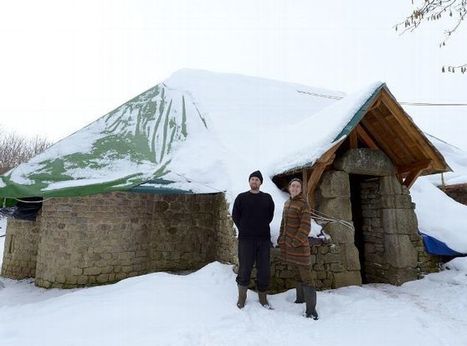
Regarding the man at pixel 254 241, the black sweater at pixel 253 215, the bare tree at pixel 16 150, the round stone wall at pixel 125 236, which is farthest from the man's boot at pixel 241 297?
the bare tree at pixel 16 150

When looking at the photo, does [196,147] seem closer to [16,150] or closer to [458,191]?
[458,191]

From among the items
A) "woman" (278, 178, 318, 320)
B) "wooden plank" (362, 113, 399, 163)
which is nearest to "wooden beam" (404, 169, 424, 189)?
"wooden plank" (362, 113, 399, 163)

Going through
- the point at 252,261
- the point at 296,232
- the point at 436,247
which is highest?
the point at 296,232

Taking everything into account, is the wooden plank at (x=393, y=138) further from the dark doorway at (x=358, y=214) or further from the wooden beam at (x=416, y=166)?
the dark doorway at (x=358, y=214)

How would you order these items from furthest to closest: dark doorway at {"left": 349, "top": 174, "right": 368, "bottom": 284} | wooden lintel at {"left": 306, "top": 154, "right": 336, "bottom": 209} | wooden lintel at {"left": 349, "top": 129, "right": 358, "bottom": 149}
A: dark doorway at {"left": 349, "top": 174, "right": 368, "bottom": 284} → wooden lintel at {"left": 349, "top": 129, "right": 358, "bottom": 149} → wooden lintel at {"left": 306, "top": 154, "right": 336, "bottom": 209}

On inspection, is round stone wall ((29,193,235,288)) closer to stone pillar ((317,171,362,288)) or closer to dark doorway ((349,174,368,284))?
stone pillar ((317,171,362,288))

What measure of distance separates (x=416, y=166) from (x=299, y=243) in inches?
141

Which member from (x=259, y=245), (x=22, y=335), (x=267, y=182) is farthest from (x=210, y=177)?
(x=22, y=335)

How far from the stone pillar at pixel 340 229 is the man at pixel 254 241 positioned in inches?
70.5

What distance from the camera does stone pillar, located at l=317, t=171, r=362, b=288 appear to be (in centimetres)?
532

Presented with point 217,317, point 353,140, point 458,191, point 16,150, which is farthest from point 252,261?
point 16,150

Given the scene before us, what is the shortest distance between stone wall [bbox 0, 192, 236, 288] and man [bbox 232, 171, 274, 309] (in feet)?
4.46

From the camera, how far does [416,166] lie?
6.14m

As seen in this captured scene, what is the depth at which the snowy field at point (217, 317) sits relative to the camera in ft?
10.4
